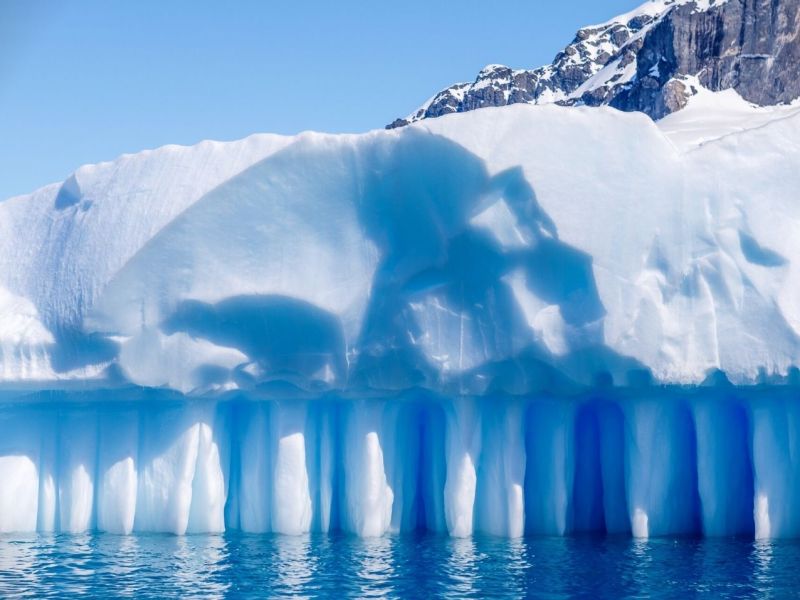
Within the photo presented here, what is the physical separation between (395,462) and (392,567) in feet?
8.87

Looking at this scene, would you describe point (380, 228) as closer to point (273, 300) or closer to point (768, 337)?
point (273, 300)

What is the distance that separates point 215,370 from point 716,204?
6.31m

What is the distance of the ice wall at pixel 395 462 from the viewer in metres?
11.7

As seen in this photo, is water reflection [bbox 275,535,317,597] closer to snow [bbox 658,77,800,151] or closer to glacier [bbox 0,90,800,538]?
glacier [bbox 0,90,800,538]

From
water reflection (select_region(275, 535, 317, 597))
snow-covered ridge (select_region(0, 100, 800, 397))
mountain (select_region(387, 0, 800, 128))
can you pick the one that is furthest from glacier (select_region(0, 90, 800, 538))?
mountain (select_region(387, 0, 800, 128))

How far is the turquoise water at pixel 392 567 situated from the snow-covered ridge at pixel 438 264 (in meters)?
1.90

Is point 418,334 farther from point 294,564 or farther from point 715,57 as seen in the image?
point 715,57

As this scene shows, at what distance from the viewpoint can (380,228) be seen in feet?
37.6

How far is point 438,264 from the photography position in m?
11.3

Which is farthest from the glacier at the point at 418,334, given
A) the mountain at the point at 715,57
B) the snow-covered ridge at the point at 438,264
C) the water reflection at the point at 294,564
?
the mountain at the point at 715,57

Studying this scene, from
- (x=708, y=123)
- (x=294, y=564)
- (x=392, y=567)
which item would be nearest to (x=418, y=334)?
(x=392, y=567)

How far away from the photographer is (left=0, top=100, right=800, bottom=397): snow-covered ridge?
10.9m

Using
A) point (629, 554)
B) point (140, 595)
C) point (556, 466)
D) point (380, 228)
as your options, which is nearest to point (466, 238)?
point (380, 228)

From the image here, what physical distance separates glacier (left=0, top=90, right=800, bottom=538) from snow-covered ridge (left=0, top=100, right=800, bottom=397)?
1.1 inches
